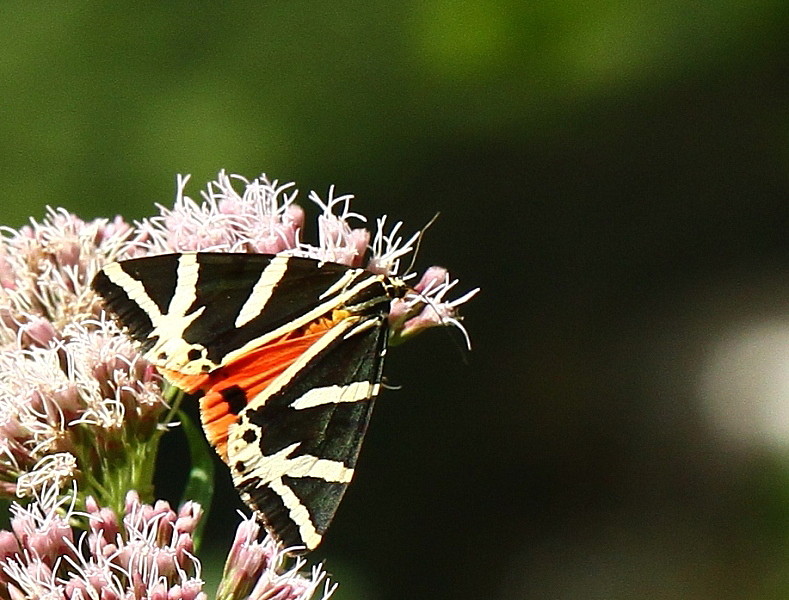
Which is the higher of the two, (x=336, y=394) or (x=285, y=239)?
(x=285, y=239)

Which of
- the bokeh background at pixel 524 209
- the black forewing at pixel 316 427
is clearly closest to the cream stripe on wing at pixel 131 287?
the black forewing at pixel 316 427

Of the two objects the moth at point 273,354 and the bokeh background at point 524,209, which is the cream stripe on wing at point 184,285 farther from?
the bokeh background at point 524,209

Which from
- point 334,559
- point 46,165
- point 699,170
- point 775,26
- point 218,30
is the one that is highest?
point 775,26

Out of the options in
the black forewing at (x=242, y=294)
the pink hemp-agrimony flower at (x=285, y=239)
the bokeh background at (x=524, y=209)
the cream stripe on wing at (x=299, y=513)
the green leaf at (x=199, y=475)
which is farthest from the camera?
the bokeh background at (x=524, y=209)

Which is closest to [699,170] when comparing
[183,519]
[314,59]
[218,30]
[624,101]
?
[624,101]

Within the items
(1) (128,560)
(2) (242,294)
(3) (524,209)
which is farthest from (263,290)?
(3) (524,209)

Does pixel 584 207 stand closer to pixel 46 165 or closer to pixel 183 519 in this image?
pixel 46 165

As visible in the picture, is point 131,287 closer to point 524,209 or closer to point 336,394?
point 336,394
